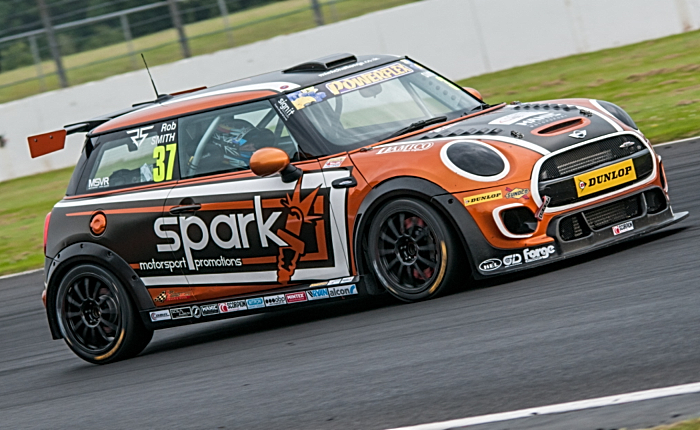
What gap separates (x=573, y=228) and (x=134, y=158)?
336cm

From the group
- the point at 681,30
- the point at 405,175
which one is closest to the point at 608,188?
the point at 405,175

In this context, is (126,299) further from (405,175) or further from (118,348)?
(405,175)

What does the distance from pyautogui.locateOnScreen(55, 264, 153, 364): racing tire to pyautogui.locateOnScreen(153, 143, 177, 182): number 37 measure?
0.81 meters

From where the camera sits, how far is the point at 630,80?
16.0 meters

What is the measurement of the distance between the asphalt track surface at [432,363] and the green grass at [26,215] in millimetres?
5632

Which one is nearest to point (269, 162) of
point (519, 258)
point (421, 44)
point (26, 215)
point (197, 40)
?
point (519, 258)

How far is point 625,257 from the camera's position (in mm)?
6645

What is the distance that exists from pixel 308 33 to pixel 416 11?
7.10 feet

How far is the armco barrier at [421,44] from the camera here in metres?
17.5

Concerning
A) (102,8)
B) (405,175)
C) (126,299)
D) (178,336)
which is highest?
(102,8)

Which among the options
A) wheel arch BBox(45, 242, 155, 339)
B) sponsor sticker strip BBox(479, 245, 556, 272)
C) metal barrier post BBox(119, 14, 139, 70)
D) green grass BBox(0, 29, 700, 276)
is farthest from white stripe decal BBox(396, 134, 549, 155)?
metal barrier post BBox(119, 14, 139, 70)

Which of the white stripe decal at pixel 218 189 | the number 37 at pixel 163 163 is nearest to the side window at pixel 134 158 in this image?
the number 37 at pixel 163 163

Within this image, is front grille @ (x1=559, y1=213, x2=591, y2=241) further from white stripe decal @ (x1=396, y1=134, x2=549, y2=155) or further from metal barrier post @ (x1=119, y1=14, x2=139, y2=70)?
metal barrier post @ (x1=119, y1=14, x2=139, y2=70)

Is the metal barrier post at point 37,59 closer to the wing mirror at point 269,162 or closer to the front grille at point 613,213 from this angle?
the wing mirror at point 269,162
